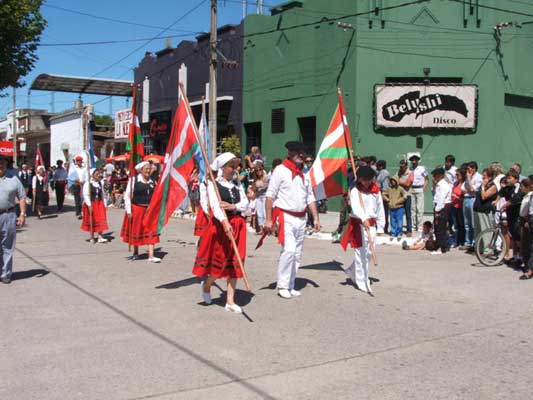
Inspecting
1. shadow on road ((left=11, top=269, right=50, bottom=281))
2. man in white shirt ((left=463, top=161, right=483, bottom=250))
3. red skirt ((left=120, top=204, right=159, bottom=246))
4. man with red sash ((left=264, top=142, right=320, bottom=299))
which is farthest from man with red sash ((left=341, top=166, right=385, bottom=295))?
shadow on road ((left=11, top=269, right=50, bottom=281))

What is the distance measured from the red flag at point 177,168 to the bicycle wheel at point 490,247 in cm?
568

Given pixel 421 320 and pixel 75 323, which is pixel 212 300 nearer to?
pixel 75 323

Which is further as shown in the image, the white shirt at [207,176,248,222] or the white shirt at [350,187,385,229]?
the white shirt at [350,187,385,229]

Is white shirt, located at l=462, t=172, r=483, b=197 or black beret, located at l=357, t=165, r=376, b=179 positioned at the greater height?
black beret, located at l=357, t=165, r=376, b=179

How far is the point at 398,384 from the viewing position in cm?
473

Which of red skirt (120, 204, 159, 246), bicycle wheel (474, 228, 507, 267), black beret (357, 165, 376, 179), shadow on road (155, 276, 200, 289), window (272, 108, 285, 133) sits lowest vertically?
shadow on road (155, 276, 200, 289)

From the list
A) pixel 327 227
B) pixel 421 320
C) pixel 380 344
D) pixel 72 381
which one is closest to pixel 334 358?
pixel 380 344

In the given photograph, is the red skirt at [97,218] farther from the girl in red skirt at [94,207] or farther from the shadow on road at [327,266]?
the shadow on road at [327,266]

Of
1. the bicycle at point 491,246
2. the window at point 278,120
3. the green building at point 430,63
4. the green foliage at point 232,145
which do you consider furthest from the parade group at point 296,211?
the green foliage at point 232,145

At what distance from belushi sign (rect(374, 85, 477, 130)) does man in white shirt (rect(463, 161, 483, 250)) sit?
7454 mm

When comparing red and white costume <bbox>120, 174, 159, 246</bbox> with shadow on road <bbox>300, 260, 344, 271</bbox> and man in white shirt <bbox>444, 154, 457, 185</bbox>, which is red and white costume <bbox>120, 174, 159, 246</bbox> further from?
man in white shirt <bbox>444, 154, 457, 185</bbox>

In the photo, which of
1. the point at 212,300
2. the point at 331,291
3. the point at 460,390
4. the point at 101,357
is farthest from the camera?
the point at 331,291

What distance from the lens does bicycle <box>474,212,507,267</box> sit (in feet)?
35.1

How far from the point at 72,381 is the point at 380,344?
2851mm
